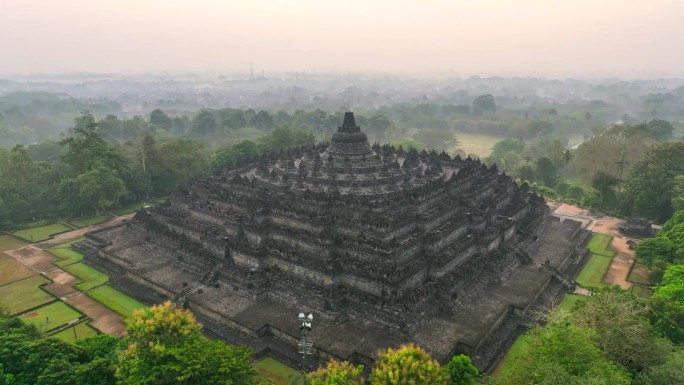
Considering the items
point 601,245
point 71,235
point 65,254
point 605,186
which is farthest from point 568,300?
point 71,235

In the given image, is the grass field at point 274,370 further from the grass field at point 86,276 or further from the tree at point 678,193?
the tree at point 678,193

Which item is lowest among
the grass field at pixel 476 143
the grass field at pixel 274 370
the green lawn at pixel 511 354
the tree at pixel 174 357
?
the grass field at pixel 476 143

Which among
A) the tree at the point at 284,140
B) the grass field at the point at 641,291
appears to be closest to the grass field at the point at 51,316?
the grass field at the point at 641,291

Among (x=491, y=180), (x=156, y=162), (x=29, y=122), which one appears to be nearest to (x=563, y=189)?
(x=491, y=180)

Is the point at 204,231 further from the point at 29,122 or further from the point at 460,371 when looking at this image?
the point at 29,122

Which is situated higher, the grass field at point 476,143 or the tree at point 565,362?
the tree at point 565,362

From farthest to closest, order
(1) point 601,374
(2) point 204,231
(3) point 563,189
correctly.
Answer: (3) point 563,189 < (2) point 204,231 < (1) point 601,374
